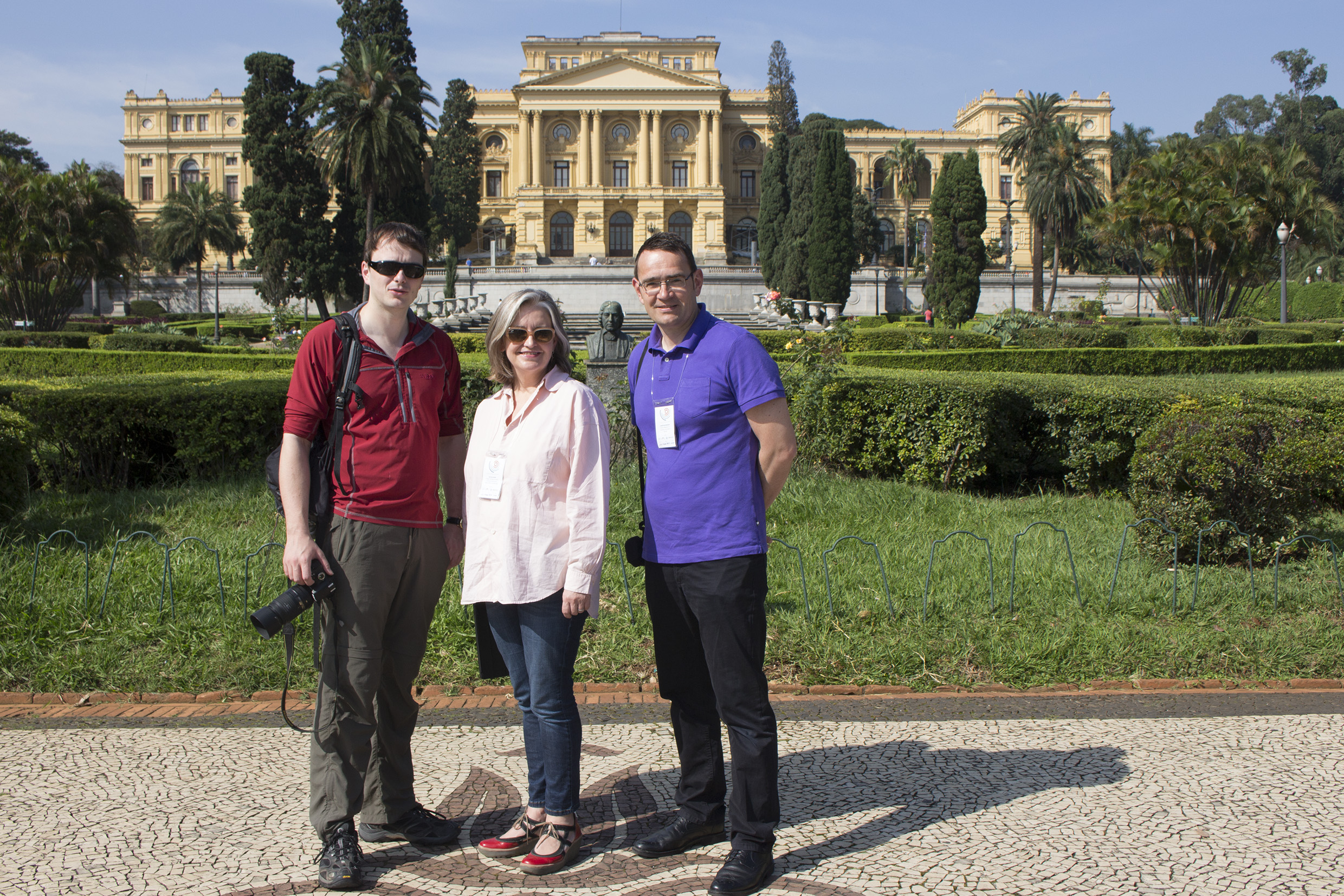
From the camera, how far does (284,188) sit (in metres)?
33.0

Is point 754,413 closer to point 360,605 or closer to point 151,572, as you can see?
point 360,605

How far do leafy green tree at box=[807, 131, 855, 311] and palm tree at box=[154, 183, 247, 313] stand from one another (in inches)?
1273

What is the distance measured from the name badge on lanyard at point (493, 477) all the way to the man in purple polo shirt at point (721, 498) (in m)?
0.42

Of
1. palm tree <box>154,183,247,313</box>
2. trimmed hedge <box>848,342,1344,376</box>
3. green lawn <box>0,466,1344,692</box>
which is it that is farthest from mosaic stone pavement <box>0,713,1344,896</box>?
palm tree <box>154,183,247,313</box>

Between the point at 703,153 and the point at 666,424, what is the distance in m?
64.0

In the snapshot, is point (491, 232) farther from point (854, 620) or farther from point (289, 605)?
point (289, 605)

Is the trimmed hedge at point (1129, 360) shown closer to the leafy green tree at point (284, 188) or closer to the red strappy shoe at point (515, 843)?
the red strappy shoe at point (515, 843)

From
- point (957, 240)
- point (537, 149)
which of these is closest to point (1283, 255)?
point (957, 240)

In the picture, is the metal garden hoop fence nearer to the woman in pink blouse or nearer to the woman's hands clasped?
the woman in pink blouse

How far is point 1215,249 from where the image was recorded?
27922mm

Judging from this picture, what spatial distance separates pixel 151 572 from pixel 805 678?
3.52 m

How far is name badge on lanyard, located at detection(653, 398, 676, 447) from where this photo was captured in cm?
276

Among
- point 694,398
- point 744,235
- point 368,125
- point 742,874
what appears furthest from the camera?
point 744,235

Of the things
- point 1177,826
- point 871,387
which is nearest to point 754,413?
point 1177,826
